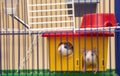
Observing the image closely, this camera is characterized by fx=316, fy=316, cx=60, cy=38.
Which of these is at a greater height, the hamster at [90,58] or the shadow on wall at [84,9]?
the shadow on wall at [84,9]

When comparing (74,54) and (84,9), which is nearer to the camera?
(74,54)

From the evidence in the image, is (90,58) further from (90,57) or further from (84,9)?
(84,9)

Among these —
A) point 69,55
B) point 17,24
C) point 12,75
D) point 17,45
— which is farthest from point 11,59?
point 69,55

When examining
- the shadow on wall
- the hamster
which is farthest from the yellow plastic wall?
the shadow on wall

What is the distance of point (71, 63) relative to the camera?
5.24 feet

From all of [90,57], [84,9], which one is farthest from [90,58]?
[84,9]

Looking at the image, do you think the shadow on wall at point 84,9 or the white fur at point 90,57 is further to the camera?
the shadow on wall at point 84,9

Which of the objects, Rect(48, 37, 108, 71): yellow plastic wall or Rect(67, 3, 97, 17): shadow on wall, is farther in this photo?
Rect(67, 3, 97, 17): shadow on wall

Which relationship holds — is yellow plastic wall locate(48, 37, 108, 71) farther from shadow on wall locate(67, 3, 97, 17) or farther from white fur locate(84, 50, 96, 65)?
shadow on wall locate(67, 3, 97, 17)

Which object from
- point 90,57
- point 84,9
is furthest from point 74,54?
point 84,9

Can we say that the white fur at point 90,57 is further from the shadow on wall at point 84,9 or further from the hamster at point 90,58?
the shadow on wall at point 84,9

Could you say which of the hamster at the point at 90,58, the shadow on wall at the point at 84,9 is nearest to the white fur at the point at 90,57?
the hamster at the point at 90,58

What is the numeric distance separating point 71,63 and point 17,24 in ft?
2.36

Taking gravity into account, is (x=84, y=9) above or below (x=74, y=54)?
above
